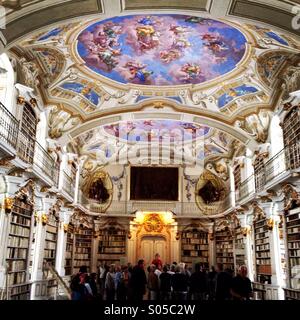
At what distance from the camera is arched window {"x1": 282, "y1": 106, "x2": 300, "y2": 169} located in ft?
33.6

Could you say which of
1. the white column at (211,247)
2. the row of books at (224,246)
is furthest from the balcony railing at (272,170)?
the white column at (211,247)

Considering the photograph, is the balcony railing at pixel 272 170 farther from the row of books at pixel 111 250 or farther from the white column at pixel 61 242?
the white column at pixel 61 242

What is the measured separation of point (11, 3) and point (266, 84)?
810cm

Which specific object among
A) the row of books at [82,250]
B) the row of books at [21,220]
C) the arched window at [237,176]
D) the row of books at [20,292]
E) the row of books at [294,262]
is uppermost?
the arched window at [237,176]

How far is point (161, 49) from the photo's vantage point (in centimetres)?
1107

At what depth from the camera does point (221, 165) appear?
20.2 m

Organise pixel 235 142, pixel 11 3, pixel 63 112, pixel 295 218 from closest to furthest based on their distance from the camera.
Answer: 1. pixel 11 3
2. pixel 295 218
3. pixel 63 112
4. pixel 235 142

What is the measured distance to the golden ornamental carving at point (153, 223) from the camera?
20691 millimetres

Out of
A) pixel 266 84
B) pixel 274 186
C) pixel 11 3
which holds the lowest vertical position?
pixel 274 186

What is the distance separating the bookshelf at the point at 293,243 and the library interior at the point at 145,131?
4cm

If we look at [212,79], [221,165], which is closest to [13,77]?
[212,79]

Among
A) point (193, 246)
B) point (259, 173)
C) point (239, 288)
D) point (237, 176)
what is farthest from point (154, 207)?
point (239, 288)

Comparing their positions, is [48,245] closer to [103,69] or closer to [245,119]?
[103,69]

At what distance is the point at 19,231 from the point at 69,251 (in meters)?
6.53
